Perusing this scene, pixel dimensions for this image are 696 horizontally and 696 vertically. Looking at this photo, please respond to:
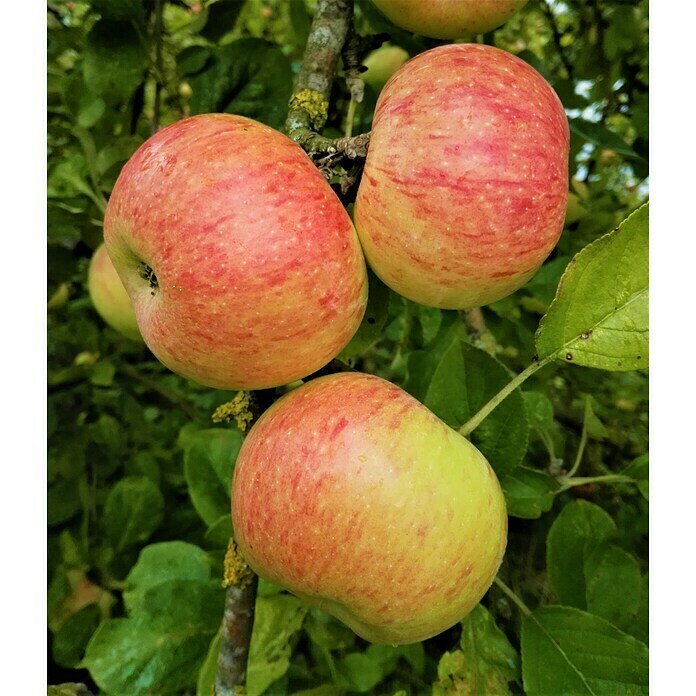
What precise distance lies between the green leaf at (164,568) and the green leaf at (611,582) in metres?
0.67

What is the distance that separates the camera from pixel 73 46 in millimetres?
1345

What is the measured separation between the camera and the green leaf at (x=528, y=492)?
96cm

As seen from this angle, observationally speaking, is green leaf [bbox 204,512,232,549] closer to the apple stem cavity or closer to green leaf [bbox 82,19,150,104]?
the apple stem cavity

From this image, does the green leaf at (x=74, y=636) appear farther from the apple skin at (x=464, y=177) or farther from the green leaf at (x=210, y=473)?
the apple skin at (x=464, y=177)

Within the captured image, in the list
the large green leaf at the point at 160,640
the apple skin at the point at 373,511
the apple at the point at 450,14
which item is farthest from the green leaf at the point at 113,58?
the large green leaf at the point at 160,640

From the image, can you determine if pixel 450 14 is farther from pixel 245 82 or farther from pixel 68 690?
pixel 68 690

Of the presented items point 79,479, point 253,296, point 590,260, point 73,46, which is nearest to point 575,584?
point 590,260

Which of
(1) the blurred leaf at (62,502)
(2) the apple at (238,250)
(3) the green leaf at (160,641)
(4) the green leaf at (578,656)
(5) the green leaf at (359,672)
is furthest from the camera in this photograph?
(1) the blurred leaf at (62,502)

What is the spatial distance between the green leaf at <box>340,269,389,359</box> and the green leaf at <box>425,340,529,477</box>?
111 mm

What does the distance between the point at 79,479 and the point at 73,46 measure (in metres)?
1.03

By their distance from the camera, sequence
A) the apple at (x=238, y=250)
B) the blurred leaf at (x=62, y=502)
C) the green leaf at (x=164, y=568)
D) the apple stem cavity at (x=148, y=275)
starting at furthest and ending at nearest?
1. the blurred leaf at (x=62, y=502)
2. the green leaf at (x=164, y=568)
3. the apple stem cavity at (x=148, y=275)
4. the apple at (x=238, y=250)

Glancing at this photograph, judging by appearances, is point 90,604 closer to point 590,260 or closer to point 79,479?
point 79,479

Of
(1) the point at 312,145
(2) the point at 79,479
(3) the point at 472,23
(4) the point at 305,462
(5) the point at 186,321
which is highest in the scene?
(3) the point at 472,23

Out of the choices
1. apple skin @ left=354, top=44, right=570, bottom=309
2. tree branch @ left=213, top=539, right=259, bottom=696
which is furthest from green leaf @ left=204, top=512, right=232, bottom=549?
apple skin @ left=354, top=44, right=570, bottom=309
